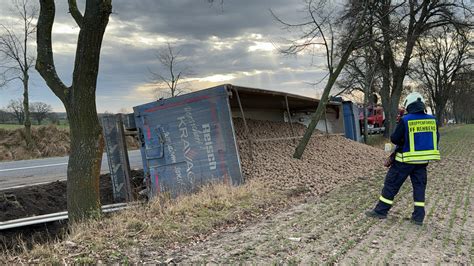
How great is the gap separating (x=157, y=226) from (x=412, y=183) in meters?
3.42

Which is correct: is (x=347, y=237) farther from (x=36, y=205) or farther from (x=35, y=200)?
(x=35, y=200)

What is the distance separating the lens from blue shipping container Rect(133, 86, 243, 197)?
24.9 feet

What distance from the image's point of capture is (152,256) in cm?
387

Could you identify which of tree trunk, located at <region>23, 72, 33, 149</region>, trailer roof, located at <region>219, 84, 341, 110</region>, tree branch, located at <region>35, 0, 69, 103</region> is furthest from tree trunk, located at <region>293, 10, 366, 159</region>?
tree trunk, located at <region>23, 72, 33, 149</region>

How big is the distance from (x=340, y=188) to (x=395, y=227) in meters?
2.55

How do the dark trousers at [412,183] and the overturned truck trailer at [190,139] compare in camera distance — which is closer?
the dark trousers at [412,183]

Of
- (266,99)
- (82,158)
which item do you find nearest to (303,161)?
(266,99)

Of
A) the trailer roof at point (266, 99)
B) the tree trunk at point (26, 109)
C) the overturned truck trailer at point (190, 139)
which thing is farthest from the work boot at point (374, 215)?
the tree trunk at point (26, 109)

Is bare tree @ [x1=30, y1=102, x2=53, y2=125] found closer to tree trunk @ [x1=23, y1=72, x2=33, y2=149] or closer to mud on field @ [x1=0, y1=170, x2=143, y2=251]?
tree trunk @ [x1=23, y1=72, x2=33, y2=149]

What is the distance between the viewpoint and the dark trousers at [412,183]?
5.03m

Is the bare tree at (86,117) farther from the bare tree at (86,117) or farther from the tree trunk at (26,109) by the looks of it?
the tree trunk at (26,109)

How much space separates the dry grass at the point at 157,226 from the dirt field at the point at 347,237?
319mm

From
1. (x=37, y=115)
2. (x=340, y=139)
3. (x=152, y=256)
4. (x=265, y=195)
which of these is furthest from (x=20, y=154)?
(x=152, y=256)

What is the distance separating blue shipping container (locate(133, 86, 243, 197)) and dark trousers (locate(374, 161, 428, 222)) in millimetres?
3018
